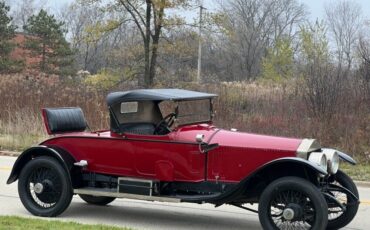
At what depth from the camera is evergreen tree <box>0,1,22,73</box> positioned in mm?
46591

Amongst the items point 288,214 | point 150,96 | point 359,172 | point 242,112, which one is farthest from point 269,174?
point 242,112

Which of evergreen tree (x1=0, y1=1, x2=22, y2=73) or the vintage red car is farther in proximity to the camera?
evergreen tree (x1=0, y1=1, x2=22, y2=73)

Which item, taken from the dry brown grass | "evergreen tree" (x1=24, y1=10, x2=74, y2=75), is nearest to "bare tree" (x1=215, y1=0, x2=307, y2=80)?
"evergreen tree" (x1=24, y1=10, x2=74, y2=75)

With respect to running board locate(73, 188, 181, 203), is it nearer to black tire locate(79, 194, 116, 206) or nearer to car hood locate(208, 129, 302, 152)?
car hood locate(208, 129, 302, 152)

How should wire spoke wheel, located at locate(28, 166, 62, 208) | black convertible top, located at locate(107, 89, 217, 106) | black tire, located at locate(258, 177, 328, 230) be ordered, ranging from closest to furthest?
black tire, located at locate(258, 177, 328, 230), black convertible top, located at locate(107, 89, 217, 106), wire spoke wheel, located at locate(28, 166, 62, 208)

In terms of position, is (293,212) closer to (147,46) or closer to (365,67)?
(365,67)

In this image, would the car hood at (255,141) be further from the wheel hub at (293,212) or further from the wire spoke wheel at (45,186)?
the wire spoke wheel at (45,186)

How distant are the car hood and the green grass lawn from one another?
161 centimetres

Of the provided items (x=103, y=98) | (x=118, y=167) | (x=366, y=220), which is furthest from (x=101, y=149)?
(x=103, y=98)

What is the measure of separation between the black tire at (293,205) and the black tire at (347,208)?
0.81m

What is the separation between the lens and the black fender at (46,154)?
799 cm

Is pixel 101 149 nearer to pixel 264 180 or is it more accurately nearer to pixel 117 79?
pixel 264 180

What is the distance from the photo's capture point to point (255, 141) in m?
7.30

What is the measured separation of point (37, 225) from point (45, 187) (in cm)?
107
